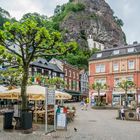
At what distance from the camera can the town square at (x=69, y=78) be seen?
15797 millimetres

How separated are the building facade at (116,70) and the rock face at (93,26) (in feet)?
144

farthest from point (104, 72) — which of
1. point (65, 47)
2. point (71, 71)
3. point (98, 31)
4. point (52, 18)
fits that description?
point (52, 18)

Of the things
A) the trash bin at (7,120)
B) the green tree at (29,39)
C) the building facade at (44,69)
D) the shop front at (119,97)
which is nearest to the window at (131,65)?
the shop front at (119,97)

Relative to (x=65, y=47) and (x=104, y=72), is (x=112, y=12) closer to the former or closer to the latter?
(x=104, y=72)

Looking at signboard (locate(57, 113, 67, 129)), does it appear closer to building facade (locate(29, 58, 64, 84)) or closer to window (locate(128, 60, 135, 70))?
window (locate(128, 60, 135, 70))

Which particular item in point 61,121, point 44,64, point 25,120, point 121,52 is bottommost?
point 61,121

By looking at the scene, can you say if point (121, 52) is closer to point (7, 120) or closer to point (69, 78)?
point (69, 78)

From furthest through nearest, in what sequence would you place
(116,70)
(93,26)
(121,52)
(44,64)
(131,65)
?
(93,26)
(44,64)
(116,70)
(121,52)
(131,65)

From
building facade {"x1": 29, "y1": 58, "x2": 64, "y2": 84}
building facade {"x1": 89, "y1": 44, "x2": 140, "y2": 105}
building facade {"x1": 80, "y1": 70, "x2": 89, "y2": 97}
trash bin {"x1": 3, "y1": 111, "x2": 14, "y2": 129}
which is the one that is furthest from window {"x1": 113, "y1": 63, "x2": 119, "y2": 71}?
trash bin {"x1": 3, "y1": 111, "x2": 14, "y2": 129}

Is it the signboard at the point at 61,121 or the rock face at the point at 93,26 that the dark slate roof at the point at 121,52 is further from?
the rock face at the point at 93,26

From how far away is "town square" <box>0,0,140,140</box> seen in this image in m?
15.8

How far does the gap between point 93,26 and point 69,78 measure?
3496 cm

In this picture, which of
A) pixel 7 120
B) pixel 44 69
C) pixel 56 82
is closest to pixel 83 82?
pixel 44 69

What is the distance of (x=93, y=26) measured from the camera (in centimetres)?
10725
